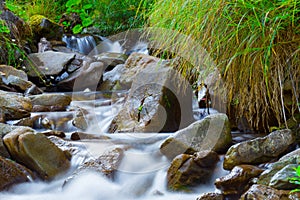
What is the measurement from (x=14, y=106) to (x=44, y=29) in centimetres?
384

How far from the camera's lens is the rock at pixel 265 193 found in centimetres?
161

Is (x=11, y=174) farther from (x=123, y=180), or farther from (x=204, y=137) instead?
(x=204, y=137)

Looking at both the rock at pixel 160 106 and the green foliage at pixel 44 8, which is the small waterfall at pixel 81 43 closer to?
the green foliage at pixel 44 8

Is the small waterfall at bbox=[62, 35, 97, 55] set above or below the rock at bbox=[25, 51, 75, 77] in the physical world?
above

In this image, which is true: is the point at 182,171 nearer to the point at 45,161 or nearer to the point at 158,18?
the point at 45,161

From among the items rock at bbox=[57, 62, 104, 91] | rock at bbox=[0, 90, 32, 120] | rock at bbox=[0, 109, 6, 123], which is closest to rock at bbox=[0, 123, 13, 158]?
rock at bbox=[0, 109, 6, 123]

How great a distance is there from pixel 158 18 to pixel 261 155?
4.57ft

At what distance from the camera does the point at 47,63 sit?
5.77 m

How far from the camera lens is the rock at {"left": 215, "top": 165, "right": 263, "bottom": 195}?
6.57 ft

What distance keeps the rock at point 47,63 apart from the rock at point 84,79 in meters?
0.25

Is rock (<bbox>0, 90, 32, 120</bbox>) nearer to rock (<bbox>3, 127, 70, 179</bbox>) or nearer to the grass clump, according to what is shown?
rock (<bbox>3, 127, 70, 179</bbox>)

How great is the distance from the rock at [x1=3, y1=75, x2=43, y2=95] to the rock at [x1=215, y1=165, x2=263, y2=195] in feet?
11.1

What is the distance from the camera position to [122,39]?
7.43 meters

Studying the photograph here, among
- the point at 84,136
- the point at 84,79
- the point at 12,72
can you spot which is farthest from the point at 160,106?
the point at 12,72
